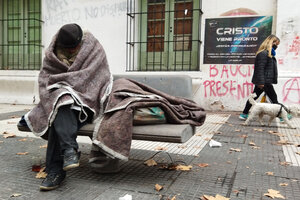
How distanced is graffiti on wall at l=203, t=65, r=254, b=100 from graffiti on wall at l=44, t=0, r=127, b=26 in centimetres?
314

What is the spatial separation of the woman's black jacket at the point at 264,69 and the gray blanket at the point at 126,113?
350 cm

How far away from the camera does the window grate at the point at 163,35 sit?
7.74 m

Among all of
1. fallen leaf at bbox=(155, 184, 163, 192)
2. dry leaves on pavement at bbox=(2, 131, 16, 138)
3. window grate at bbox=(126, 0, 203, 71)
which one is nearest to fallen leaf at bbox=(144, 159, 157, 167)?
fallen leaf at bbox=(155, 184, 163, 192)

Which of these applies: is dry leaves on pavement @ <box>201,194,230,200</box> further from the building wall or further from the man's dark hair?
the building wall

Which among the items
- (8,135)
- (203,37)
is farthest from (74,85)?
(203,37)

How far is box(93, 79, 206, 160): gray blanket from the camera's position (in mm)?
2350

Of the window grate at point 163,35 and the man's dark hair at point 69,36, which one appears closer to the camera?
the man's dark hair at point 69,36

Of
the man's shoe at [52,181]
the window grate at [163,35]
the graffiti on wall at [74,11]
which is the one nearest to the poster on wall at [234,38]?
the window grate at [163,35]

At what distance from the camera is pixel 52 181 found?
237 centimetres

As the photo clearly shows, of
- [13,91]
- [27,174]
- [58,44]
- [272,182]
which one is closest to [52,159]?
[27,174]

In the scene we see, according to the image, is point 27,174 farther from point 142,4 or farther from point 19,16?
point 19,16

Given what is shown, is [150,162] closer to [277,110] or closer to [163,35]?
[277,110]

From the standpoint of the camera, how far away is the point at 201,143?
4.10 meters

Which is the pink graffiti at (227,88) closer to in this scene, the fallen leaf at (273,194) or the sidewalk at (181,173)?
the sidewalk at (181,173)
